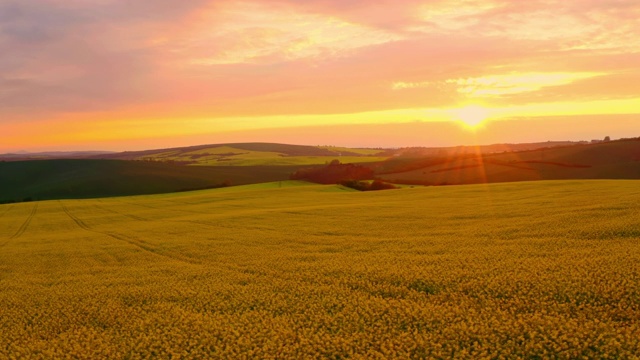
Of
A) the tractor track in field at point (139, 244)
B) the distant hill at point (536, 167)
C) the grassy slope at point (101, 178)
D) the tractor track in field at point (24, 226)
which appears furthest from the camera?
the grassy slope at point (101, 178)

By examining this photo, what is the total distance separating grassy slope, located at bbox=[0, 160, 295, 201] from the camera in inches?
3797

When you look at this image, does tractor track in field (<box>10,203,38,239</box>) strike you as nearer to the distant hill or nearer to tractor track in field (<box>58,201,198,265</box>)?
tractor track in field (<box>58,201,198,265</box>)

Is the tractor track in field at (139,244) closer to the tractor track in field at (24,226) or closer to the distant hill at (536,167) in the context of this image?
the tractor track in field at (24,226)

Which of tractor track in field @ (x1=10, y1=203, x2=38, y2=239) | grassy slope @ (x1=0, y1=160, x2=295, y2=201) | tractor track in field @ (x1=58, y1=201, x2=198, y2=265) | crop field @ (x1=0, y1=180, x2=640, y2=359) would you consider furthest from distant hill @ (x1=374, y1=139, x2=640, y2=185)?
tractor track in field @ (x1=10, y1=203, x2=38, y2=239)

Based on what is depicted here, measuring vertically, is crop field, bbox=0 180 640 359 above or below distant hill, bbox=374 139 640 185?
below

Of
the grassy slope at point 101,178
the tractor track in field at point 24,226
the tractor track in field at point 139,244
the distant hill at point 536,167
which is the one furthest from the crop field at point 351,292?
the grassy slope at point 101,178

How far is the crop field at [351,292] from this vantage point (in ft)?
33.3

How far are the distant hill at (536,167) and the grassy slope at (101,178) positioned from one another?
41766mm

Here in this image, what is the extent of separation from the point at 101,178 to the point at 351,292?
10742 cm

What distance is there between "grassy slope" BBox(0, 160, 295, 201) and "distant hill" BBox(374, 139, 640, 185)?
41.8 meters

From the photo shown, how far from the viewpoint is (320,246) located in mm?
22734

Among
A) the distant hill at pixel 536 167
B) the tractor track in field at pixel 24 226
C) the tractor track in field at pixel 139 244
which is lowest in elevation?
the tractor track in field at pixel 24 226

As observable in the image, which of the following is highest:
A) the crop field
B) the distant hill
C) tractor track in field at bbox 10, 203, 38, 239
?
the distant hill

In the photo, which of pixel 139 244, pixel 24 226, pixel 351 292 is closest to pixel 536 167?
pixel 139 244
